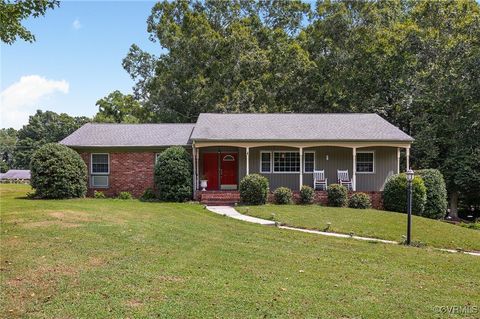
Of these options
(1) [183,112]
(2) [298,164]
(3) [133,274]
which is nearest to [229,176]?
(2) [298,164]

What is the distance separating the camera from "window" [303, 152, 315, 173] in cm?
2155

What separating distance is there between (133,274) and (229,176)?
1536 cm

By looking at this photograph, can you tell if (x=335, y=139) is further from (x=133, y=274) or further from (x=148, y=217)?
(x=133, y=274)

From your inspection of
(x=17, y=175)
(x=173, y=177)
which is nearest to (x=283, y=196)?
(x=173, y=177)

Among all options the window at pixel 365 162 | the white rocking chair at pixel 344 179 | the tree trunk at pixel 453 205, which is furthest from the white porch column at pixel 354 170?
the tree trunk at pixel 453 205

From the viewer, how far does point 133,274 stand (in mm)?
6664

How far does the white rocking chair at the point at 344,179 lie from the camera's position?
20.5 metres

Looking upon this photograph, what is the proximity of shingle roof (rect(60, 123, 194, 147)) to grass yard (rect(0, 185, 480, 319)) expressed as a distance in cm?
1021

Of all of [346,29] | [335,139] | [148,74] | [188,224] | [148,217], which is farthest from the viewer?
[148,74]

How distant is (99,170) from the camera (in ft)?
71.4

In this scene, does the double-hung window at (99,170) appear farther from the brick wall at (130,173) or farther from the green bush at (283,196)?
the green bush at (283,196)

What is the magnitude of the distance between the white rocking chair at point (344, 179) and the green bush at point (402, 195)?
2092 millimetres

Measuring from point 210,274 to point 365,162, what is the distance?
16.3 m

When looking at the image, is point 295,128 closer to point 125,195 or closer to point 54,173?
point 125,195
